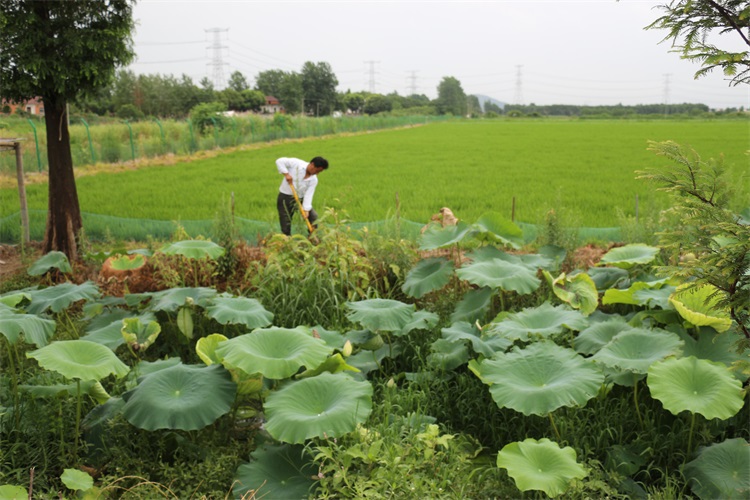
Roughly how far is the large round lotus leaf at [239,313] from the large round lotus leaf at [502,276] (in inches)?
51.8

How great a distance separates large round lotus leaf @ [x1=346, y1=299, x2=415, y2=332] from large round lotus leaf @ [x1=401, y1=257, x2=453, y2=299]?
2.02ft

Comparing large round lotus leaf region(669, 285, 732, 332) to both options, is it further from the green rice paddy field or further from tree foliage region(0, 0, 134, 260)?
tree foliage region(0, 0, 134, 260)

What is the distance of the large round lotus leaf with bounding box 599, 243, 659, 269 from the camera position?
4602 mm

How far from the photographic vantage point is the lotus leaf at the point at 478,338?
11.8 feet

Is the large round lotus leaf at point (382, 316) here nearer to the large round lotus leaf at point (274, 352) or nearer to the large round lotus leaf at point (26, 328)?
the large round lotus leaf at point (274, 352)

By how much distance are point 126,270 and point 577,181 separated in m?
9.51

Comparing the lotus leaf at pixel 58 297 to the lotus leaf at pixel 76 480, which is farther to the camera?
the lotus leaf at pixel 58 297

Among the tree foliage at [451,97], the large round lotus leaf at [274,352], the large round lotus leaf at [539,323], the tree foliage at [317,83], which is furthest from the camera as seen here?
the tree foliage at [451,97]

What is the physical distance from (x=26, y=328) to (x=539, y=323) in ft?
9.30

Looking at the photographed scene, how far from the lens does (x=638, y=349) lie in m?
3.43

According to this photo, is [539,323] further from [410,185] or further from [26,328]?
[410,185]

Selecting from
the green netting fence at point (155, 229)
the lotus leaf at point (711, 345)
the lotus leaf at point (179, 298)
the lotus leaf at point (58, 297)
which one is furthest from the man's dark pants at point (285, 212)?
the lotus leaf at point (711, 345)

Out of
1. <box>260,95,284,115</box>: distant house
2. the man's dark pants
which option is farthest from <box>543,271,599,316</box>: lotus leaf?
<box>260,95,284,115</box>: distant house

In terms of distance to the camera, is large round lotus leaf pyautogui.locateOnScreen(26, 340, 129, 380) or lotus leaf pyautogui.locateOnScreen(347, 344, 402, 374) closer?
large round lotus leaf pyautogui.locateOnScreen(26, 340, 129, 380)
